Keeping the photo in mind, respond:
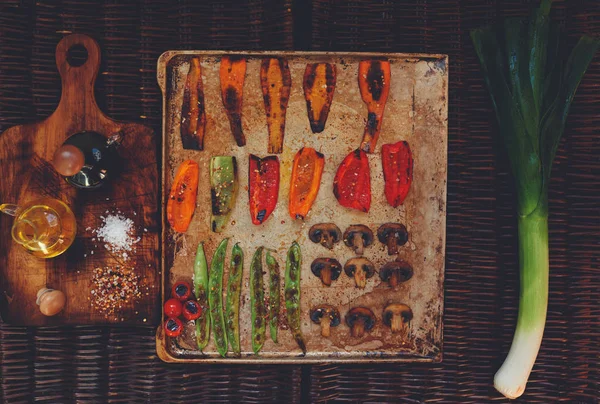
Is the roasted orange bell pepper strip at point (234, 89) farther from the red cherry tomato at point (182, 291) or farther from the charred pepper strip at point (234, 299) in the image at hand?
the red cherry tomato at point (182, 291)

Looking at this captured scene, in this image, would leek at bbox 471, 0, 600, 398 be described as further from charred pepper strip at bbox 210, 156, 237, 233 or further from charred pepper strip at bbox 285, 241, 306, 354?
charred pepper strip at bbox 210, 156, 237, 233

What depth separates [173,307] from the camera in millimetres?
1453

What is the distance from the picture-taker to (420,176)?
150 centimetres

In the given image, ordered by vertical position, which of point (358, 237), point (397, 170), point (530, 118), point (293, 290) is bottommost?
point (293, 290)

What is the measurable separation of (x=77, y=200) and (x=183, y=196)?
0.36 meters

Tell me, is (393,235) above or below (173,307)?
above

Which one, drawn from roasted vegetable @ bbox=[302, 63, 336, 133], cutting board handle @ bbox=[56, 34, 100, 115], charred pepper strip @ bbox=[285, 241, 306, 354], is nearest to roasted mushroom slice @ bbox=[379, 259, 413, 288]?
charred pepper strip @ bbox=[285, 241, 306, 354]

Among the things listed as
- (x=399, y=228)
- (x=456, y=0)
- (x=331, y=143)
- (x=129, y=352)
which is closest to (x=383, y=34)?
(x=456, y=0)

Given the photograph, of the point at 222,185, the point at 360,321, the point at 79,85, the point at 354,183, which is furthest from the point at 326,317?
the point at 79,85

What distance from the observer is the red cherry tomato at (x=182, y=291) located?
1.46 meters

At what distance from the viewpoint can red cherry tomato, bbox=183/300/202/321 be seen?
1463 millimetres

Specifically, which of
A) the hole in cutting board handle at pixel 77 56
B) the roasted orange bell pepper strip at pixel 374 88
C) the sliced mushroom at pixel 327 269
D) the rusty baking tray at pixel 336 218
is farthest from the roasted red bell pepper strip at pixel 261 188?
the hole in cutting board handle at pixel 77 56

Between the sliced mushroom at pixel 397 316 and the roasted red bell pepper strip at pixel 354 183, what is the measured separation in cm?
34

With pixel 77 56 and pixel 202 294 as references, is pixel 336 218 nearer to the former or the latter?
pixel 202 294
